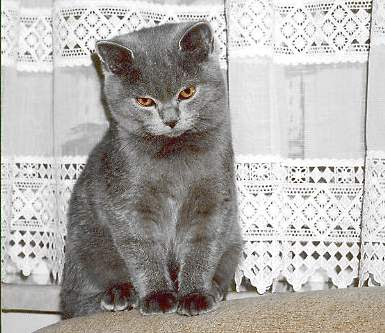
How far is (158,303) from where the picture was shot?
1109 millimetres

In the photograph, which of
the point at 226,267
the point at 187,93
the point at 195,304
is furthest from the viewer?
the point at 226,267

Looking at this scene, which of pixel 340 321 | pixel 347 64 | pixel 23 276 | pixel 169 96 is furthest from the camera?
pixel 23 276

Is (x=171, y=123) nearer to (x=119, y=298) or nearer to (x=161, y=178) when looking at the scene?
(x=161, y=178)

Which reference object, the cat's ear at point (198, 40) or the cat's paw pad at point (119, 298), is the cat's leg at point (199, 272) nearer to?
the cat's paw pad at point (119, 298)

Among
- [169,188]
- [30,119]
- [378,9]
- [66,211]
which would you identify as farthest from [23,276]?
[378,9]

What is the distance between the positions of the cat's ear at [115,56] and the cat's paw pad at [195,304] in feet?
1.55

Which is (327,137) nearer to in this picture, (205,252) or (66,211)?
(205,252)

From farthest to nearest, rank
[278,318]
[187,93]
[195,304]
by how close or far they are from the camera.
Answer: [187,93], [195,304], [278,318]

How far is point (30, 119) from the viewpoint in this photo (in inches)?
55.1

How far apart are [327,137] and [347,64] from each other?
0.17 m

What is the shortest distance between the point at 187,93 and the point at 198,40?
0.11 m

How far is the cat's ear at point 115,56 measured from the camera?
113 centimetres

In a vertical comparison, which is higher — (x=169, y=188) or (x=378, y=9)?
(x=378, y=9)

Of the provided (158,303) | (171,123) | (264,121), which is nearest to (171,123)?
(171,123)
